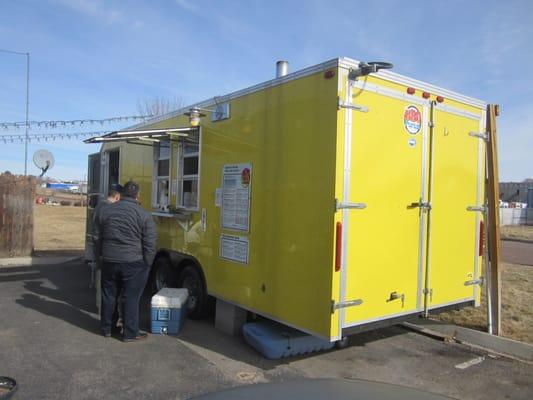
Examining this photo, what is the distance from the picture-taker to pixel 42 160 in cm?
1307

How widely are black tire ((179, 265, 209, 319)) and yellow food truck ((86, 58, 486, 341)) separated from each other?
0.03 metres

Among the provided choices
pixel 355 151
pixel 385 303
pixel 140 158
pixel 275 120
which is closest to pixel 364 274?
pixel 385 303

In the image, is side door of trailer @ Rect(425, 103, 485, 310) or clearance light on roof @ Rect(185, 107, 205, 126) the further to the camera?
clearance light on roof @ Rect(185, 107, 205, 126)

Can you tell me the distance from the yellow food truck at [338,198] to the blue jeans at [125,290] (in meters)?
0.85

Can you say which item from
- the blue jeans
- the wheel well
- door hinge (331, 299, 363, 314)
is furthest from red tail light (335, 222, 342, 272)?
the blue jeans

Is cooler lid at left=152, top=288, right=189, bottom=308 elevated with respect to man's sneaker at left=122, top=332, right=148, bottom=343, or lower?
elevated

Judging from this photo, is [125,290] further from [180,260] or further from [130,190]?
[180,260]

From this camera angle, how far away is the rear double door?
4.22 meters

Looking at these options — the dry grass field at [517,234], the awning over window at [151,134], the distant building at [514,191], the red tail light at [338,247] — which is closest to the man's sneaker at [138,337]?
the awning over window at [151,134]

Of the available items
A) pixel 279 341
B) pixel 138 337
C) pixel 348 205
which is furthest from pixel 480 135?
pixel 138 337

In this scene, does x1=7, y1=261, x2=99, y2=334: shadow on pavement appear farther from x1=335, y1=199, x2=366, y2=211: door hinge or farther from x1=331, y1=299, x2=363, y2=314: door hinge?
x1=335, y1=199, x2=366, y2=211: door hinge

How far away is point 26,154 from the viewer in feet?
48.3

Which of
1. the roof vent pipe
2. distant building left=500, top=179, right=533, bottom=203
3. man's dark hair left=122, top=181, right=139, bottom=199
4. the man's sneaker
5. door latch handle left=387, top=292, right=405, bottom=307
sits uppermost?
distant building left=500, top=179, right=533, bottom=203

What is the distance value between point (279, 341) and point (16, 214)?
889 centimetres
